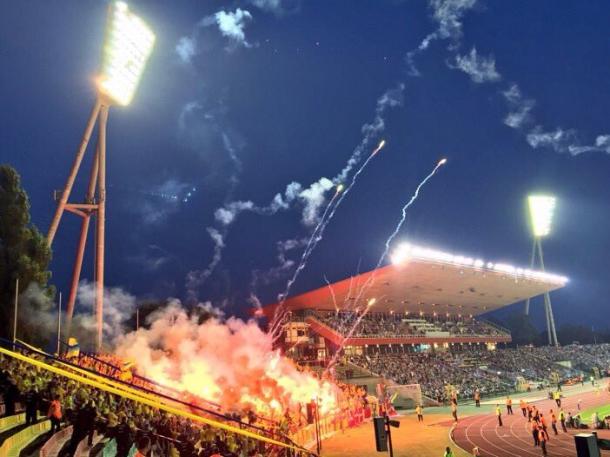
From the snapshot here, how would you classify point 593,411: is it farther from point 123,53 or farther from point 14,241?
point 123,53

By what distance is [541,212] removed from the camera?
67.5 m

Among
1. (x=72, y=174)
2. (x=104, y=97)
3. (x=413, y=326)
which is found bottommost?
(x=413, y=326)

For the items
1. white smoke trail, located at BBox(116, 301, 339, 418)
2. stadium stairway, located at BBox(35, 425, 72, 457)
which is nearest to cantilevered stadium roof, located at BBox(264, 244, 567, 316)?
white smoke trail, located at BBox(116, 301, 339, 418)

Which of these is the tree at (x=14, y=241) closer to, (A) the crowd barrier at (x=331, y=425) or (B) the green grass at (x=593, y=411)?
(A) the crowd barrier at (x=331, y=425)

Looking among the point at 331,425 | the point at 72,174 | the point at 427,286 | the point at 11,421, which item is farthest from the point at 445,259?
the point at 11,421

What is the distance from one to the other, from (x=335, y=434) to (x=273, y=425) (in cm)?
891

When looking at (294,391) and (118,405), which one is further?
(294,391)

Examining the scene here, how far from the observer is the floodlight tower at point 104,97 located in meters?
26.2

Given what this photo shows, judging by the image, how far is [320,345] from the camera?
4916cm

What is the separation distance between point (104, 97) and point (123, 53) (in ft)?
10.2

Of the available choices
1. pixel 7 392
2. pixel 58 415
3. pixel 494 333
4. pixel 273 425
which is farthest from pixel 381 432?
pixel 494 333

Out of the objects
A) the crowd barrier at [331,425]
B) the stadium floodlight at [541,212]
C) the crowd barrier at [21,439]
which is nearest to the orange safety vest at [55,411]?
the crowd barrier at [21,439]

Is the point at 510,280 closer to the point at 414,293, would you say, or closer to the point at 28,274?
the point at 414,293

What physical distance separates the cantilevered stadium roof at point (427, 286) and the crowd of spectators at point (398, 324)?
901mm
